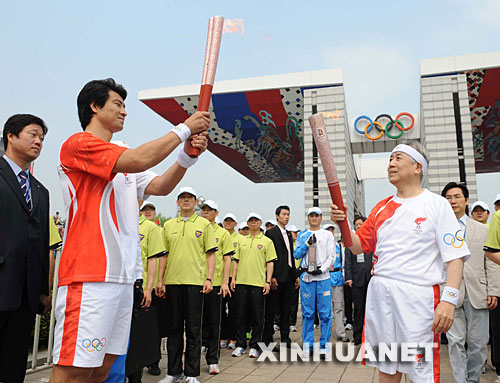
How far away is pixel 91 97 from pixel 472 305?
371 centimetres

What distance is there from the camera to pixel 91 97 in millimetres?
2191

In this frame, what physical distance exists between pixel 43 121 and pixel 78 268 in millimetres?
1415

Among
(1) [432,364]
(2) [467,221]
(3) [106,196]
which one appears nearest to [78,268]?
(3) [106,196]

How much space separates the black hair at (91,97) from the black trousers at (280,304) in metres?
5.02

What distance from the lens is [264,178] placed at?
101 feet

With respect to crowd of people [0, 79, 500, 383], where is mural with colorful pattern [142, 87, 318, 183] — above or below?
above

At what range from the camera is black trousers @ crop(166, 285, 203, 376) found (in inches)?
173

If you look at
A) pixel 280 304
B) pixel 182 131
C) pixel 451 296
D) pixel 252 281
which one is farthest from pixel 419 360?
pixel 280 304

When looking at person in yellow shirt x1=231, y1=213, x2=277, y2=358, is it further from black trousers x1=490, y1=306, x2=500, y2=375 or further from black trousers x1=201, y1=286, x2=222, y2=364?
black trousers x1=490, y1=306, x2=500, y2=375

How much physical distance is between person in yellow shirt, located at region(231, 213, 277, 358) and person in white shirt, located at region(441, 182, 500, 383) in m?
2.73

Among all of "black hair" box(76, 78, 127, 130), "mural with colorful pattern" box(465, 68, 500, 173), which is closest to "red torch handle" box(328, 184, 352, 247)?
"black hair" box(76, 78, 127, 130)

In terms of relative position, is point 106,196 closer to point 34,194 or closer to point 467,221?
point 34,194

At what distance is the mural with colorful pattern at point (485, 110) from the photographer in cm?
1589

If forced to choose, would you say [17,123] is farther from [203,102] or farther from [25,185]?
[203,102]
